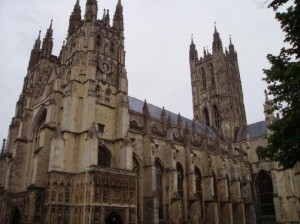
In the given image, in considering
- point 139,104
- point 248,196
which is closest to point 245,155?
point 248,196

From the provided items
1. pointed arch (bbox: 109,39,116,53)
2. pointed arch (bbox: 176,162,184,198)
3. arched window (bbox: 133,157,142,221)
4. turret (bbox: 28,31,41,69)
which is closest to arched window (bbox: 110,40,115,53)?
pointed arch (bbox: 109,39,116,53)

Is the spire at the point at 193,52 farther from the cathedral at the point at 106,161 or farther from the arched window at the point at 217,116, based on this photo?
the cathedral at the point at 106,161

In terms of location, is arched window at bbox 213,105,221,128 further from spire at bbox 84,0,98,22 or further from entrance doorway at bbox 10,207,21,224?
entrance doorway at bbox 10,207,21,224

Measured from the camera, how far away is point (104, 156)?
106 ft

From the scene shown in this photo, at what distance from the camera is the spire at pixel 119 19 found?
40625mm

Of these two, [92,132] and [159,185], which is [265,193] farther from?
[92,132]

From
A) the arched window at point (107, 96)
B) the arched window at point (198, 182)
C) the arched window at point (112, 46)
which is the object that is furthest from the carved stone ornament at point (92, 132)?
the arched window at point (198, 182)

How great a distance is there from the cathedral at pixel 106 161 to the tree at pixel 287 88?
14488 millimetres

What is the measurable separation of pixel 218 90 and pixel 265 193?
2280 centimetres

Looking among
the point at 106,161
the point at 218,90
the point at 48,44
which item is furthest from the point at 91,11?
the point at 218,90

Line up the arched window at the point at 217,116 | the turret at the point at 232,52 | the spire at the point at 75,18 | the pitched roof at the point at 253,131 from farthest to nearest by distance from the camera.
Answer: the turret at the point at 232,52 → the arched window at the point at 217,116 → the pitched roof at the point at 253,131 → the spire at the point at 75,18

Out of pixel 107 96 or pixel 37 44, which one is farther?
pixel 37 44

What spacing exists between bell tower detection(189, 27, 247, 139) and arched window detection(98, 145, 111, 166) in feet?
107

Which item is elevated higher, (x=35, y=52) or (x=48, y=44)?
(x=48, y=44)
